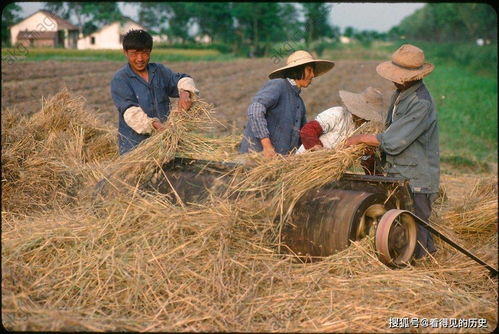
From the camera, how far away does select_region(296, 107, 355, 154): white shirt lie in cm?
479

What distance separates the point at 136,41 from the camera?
17.0 ft

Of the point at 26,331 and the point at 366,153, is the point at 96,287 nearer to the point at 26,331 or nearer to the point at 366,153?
the point at 26,331

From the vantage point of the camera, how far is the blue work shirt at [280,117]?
5016 mm

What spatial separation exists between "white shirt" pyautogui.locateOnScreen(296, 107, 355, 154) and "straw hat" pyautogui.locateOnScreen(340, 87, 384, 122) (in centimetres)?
14

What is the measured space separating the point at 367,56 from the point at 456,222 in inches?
1996

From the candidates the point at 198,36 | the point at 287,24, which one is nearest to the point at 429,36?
the point at 287,24

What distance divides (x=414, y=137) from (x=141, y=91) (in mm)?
2548

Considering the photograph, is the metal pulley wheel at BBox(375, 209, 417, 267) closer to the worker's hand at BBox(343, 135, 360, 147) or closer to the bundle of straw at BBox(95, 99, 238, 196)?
the worker's hand at BBox(343, 135, 360, 147)

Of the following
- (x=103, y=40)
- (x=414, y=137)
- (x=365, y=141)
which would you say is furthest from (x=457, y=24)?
(x=365, y=141)

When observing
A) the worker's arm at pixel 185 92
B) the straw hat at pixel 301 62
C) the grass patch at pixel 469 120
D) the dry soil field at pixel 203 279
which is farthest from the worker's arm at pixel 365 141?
the grass patch at pixel 469 120

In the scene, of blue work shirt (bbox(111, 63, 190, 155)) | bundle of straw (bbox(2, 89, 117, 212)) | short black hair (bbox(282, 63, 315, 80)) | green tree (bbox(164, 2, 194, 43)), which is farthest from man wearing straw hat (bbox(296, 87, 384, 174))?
green tree (bbox(164, 2, 194, 43))

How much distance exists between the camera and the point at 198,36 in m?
50.3

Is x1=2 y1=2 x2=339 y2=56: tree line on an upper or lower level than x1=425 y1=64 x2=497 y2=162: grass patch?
upper

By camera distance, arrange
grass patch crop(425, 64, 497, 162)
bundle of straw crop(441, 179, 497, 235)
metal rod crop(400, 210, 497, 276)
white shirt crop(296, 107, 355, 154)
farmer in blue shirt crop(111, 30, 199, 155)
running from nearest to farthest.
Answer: metal rod crop(400, 210, 497, 276) → white shirt crop(296, 107, 355, 154) → farmer in blue shirt crop(111, 30, 199, 155) → bundle of straw crop(441, 179, 497, 235) → grass patch crop(425, 64, 497, 162)
